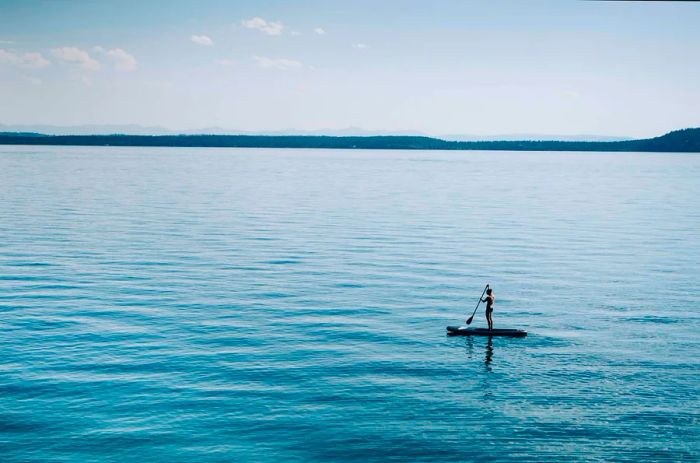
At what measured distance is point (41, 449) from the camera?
2392 centimetres

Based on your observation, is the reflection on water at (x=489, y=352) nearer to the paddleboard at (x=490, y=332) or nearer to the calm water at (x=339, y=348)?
the calm water at (x=339, y=348)

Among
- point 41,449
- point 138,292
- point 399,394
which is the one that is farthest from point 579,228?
point 41,449

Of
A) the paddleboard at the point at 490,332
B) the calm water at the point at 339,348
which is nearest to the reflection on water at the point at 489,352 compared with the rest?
the calm water at the point at 339,348

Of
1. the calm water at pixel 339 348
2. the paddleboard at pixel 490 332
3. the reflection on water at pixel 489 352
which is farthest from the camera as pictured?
the paddleboard at pixel 490 332

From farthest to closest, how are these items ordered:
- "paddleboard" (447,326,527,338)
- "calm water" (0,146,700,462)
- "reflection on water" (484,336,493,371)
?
"paddleboard" (447,326,527,338), "reflection on water" (484,336,493,371), "calm water" (0,146,700,462)

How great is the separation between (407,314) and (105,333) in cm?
1726

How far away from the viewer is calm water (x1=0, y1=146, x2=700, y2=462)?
2495 cm

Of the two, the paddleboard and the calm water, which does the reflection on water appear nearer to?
the calm water

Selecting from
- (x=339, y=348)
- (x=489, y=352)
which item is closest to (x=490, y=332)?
(x=489, y=352)

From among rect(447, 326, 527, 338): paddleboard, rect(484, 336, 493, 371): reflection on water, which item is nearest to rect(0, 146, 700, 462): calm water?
rect(484, 336, 493, 371): reflection on water

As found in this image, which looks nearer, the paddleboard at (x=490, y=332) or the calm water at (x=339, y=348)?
the calm water at (x=339, y=348)

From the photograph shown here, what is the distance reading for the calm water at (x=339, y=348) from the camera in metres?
25.0

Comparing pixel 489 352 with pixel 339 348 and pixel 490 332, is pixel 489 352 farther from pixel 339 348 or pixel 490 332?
pixel 339 348

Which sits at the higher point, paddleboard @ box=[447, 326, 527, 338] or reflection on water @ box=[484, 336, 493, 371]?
paddleboard @ box=[447, 326, 527, 338]
